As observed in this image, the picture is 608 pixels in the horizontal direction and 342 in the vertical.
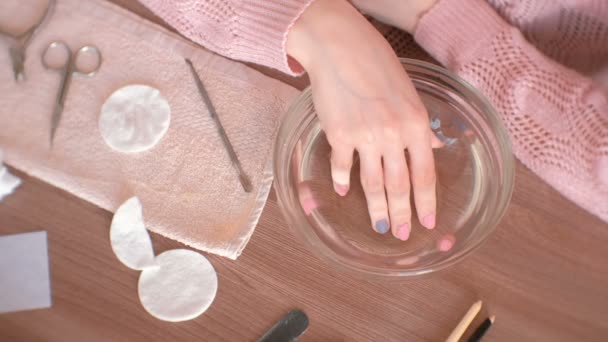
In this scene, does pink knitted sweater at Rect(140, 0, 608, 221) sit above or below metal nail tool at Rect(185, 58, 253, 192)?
above

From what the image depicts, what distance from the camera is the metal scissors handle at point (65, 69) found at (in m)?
0.57

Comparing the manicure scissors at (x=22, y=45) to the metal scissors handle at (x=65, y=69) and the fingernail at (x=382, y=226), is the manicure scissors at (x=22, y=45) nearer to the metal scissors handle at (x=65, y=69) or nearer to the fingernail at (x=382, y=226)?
the metal scissors handle at (x=65, y=69)

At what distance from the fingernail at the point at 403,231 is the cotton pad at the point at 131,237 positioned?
10.2 inches

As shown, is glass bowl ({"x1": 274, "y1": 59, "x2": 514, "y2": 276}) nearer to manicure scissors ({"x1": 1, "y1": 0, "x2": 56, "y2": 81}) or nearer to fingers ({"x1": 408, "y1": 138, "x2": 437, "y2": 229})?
fingers ({"x1": 408, "y1": 138, "x2": 437, "y2": 229})

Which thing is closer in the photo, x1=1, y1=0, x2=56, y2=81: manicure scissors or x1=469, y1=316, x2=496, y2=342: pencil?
x1=469, y1=316, x2=496, y2=342: pencil

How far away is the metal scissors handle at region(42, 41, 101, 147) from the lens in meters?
0.57

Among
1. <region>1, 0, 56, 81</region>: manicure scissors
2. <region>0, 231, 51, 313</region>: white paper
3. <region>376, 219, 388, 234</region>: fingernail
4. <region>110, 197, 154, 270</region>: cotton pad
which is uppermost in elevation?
<region>376, 219, 388, 234</region>: fingernail

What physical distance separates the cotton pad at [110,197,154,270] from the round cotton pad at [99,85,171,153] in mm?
70

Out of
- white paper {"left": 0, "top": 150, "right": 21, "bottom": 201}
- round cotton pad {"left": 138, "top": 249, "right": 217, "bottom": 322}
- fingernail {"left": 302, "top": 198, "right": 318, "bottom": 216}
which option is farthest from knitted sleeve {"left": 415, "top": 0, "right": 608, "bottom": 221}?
white paper {"left": 0, "top": 150, "right": 21, "bottom": 201}

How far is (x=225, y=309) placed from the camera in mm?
508

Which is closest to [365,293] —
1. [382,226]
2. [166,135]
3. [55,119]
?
[382,226]

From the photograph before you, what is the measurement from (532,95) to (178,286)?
42 centimetres

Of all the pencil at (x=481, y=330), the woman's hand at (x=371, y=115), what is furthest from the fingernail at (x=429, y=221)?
the pencil at (x=481, y=330)

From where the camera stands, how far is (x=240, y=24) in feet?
1.82
